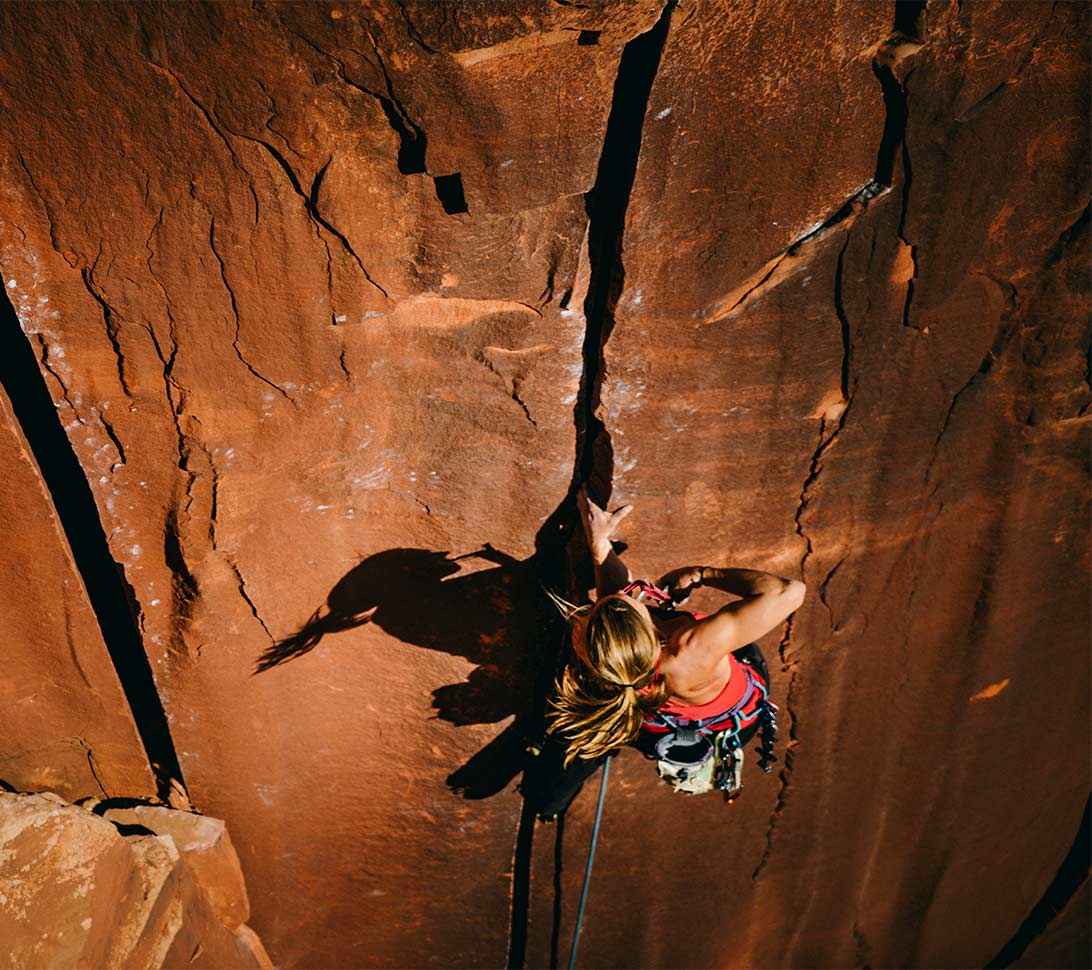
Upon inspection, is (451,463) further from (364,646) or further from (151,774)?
(151,774)

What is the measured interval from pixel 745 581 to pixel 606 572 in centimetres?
40

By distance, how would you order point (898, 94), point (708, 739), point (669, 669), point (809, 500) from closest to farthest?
point (898, 94), point (669, 669), point (708, 739), point (809, 500)

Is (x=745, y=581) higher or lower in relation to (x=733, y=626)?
higher

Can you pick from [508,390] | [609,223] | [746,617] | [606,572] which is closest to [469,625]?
[606,572]

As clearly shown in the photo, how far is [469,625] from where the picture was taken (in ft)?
8.93

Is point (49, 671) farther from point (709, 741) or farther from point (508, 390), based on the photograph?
point (709, 741)

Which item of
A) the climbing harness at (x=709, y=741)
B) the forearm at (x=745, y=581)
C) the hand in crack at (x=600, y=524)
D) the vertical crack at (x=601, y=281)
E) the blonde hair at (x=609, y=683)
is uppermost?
the vertical crack at (x=601, y=281)

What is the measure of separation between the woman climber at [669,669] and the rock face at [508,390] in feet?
0.72

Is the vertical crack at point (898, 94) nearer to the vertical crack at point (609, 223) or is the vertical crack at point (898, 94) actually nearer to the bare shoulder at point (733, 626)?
the vertical crack at point (609, 223)

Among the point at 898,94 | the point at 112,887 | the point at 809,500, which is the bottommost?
the point at 112,887

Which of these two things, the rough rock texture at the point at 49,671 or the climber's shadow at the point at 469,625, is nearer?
the rough rock texture at the point at 49,671

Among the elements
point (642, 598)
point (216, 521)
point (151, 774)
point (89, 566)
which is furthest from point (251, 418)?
point (151, 774)

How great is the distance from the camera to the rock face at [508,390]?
1.87 meters

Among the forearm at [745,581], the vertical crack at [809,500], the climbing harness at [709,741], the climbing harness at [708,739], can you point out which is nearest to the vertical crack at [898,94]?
the vertical crack at [809,500]
